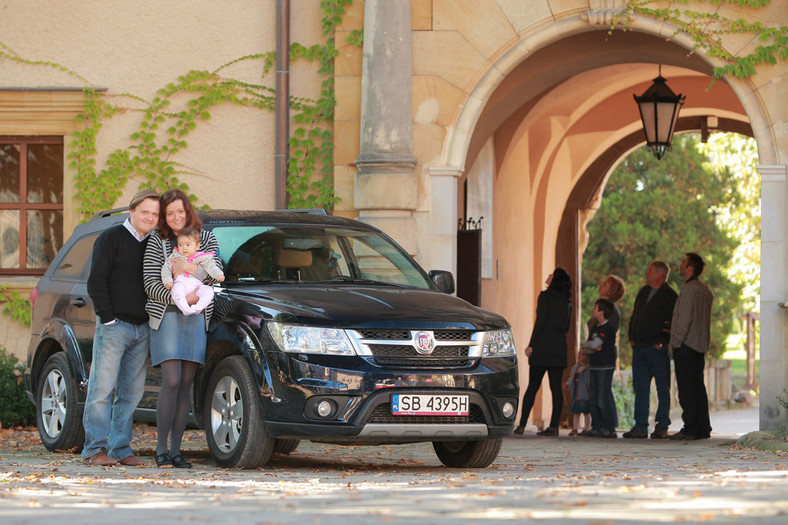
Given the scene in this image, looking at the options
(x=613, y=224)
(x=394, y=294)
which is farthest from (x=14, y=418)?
(x=613, y=224)

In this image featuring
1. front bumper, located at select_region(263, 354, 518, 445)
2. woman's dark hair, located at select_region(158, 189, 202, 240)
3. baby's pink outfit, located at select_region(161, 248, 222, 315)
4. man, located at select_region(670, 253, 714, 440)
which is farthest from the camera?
man, located at select_region(670, 253, 714, 440)

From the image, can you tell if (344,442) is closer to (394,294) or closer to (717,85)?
(394,294)

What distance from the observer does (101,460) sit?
27.9 feet

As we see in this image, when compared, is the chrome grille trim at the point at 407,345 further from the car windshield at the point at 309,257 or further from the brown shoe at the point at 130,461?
the brown shoe at the point at 130,461

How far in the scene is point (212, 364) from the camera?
8609 millimetres

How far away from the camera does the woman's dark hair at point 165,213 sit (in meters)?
8.44

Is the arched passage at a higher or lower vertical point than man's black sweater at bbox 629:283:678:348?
higher

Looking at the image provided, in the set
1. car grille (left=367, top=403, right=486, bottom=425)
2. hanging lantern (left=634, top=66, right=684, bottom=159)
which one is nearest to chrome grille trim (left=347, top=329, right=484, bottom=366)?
car grille (left=367, top=403, right=486, bottom=425)

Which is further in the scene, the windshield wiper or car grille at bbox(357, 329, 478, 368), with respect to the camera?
the windshield wiper

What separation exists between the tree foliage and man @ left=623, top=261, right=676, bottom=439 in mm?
16806

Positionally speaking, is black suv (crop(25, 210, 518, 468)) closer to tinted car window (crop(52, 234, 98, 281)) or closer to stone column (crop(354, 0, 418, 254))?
tinted car window (crop(52, 234, 98, 281))

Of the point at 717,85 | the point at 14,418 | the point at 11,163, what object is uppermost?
the point at 717,85

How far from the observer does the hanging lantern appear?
577 inches

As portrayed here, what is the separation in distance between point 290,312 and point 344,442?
81 centimetres
